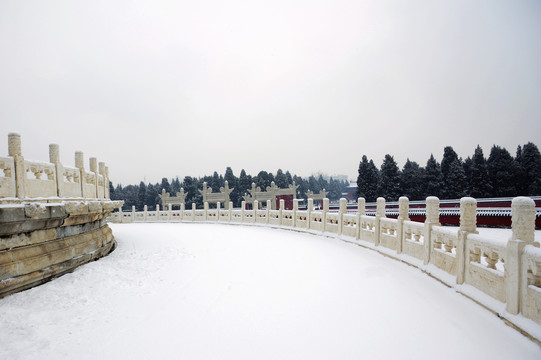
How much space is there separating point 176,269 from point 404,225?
18.7ft

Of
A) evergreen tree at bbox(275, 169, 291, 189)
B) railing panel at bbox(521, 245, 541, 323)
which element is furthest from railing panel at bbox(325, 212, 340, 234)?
evergreen tree at bbox(275, 169, 291, 189)

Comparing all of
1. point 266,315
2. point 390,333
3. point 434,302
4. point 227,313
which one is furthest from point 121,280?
point 434,302

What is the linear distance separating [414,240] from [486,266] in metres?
2.47

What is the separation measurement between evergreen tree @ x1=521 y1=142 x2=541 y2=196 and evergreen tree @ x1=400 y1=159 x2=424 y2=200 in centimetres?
967

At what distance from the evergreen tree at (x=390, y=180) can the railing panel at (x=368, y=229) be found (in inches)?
1048

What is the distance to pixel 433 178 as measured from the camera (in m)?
31.5

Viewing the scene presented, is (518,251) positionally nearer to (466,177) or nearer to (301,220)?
(301,220)

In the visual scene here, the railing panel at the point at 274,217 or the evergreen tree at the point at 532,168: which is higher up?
the evergreen tree at the point at 532,168

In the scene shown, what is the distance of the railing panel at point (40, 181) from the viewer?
5530 millimetres

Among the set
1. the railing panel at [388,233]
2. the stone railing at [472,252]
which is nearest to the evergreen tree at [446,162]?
the stone railing at [472,252]

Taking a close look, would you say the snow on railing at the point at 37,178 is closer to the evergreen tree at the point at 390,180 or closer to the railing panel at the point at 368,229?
the railing panel at the point at 368,229

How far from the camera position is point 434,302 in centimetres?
427

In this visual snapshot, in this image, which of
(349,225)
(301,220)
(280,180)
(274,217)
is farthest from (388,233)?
(280,180)

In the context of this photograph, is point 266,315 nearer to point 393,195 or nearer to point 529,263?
point 529,263
